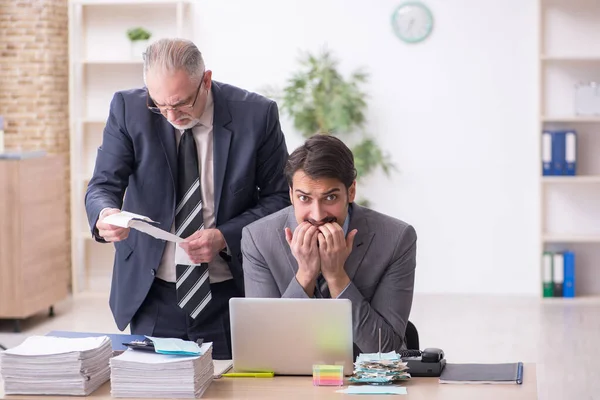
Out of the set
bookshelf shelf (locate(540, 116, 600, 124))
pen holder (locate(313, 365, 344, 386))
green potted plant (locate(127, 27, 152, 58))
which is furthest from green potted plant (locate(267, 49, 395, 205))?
pen holder (locate(313, 365, 344, 386))

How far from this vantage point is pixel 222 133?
324 centimetres

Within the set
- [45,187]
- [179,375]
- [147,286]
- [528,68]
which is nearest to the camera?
[179,375]

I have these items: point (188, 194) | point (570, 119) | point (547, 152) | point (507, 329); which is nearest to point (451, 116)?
point (547, 152)

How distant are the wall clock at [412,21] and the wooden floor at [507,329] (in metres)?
2.12

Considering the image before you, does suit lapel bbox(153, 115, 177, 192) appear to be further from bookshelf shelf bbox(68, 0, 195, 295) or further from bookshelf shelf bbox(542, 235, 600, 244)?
bookshelf shelf bbox(542, 235, 600, 244)

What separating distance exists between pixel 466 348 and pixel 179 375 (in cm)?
384

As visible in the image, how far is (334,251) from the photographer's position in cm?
286

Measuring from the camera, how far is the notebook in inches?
102

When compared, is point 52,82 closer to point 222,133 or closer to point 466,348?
point 466,348

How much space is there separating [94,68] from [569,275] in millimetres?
4239

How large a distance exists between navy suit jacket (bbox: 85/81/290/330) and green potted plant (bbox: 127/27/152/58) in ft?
15.2

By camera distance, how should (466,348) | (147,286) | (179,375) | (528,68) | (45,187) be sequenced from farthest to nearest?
(528,68) < (45,187) < (466,348) < (147,286) < (179,375)

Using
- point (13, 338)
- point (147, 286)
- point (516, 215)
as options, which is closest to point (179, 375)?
point (147, 286)

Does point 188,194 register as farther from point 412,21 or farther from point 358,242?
point 412,21
